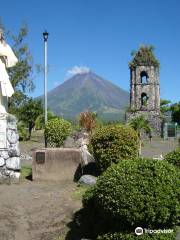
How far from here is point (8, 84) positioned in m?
11.6

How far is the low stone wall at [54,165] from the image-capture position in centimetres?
1150

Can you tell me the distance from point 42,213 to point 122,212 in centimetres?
300

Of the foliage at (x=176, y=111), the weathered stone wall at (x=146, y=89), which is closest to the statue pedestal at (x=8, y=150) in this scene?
the weathered stone wall at (x=146, y=89)

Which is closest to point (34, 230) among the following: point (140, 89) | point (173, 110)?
point (140, 89)

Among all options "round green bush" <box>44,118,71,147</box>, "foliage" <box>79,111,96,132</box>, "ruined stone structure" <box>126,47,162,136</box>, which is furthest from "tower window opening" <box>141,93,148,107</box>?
"round green bush" <box>44,118,71,147</box>

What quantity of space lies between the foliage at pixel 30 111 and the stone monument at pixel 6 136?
22138 mm

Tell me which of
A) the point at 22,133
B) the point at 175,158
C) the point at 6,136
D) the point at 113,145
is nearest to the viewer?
the point at 175,158

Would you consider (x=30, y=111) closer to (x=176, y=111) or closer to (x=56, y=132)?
(x=56, y=132)

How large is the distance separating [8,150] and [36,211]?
302 cm

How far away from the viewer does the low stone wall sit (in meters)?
11.5

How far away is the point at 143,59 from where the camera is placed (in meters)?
50.5

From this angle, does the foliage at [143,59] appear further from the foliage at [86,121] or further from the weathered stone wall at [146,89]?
the foliage at [86,121]

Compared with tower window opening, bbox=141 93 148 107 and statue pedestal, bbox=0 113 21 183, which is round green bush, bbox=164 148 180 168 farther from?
tower window opening, bbox=141 93 148 107

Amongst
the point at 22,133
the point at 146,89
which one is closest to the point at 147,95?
the point at 146,89
